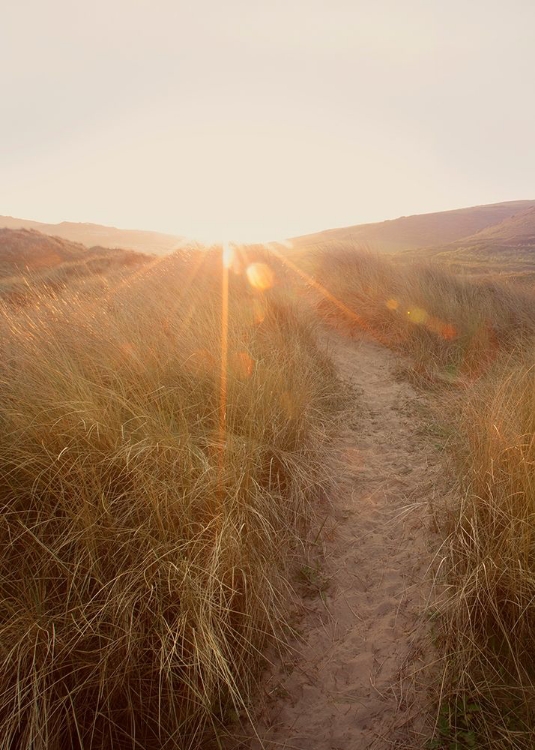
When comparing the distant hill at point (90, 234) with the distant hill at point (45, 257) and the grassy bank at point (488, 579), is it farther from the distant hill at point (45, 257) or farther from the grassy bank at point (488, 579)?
the grassy bank at point (488, 579)

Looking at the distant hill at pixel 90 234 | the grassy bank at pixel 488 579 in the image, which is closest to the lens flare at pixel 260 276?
the grassy bank at pixel 488 579

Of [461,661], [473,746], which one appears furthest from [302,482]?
[473,746]

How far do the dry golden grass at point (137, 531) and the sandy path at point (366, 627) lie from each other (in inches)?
7.5

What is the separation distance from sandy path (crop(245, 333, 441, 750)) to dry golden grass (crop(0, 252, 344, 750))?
0.19 metres

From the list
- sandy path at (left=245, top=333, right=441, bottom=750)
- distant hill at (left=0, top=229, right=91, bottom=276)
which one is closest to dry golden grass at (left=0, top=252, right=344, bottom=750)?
sandy path at (left=245, top=333, right=441, bottom=750)

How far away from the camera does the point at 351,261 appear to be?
7.81 metres

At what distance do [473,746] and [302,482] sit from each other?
1.43m

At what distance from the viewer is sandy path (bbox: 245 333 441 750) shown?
1579 millimetres

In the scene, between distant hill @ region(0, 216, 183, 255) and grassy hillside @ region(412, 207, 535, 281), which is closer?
grassy hillside @ region(412, 207, 535, 281)

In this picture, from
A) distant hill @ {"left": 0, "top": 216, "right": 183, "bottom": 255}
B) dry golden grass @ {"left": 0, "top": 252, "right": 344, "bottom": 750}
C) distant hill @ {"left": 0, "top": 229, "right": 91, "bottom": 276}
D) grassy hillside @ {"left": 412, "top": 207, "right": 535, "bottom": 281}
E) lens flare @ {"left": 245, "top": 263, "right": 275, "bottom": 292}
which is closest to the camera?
dry golden grass @ {"left": 0, "top": 252, "right": 344, "bottom": 750}

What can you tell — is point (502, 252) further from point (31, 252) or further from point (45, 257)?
point (31, 252)

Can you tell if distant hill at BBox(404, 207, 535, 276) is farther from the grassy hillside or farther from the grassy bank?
the grassy bank

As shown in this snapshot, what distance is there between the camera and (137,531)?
5.53 feet

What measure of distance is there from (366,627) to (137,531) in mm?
1229
